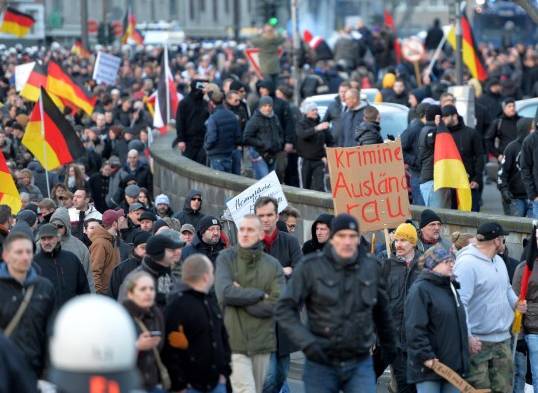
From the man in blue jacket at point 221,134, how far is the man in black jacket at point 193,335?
1095 cm

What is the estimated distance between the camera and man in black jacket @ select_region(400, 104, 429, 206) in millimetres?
18594

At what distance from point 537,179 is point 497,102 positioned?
36.7 feet

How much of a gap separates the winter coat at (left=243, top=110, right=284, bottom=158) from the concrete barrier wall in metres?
0.52

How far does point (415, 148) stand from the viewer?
18.6 meters

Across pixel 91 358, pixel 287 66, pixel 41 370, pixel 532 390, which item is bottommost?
pixel 287 66

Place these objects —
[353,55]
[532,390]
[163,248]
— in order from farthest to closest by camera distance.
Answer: [353,55]
[532,390]
[163,248]

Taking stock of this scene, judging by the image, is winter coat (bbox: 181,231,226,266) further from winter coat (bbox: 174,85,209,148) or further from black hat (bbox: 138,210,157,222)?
winter coat (bbox: 174,85,209,148)

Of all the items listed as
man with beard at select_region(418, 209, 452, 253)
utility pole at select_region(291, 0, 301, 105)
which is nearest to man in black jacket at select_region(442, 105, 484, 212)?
man with beard at select_region(418, 209, 452, 253)

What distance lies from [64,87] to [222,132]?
6162mm

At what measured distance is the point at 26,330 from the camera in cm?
931

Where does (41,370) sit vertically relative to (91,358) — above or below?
below

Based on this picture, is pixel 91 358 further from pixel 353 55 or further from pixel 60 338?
pixel 353 55

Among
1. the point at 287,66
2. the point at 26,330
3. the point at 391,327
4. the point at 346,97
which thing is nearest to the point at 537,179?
the point at 346,97

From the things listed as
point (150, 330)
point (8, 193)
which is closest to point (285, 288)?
point (150, 330)
